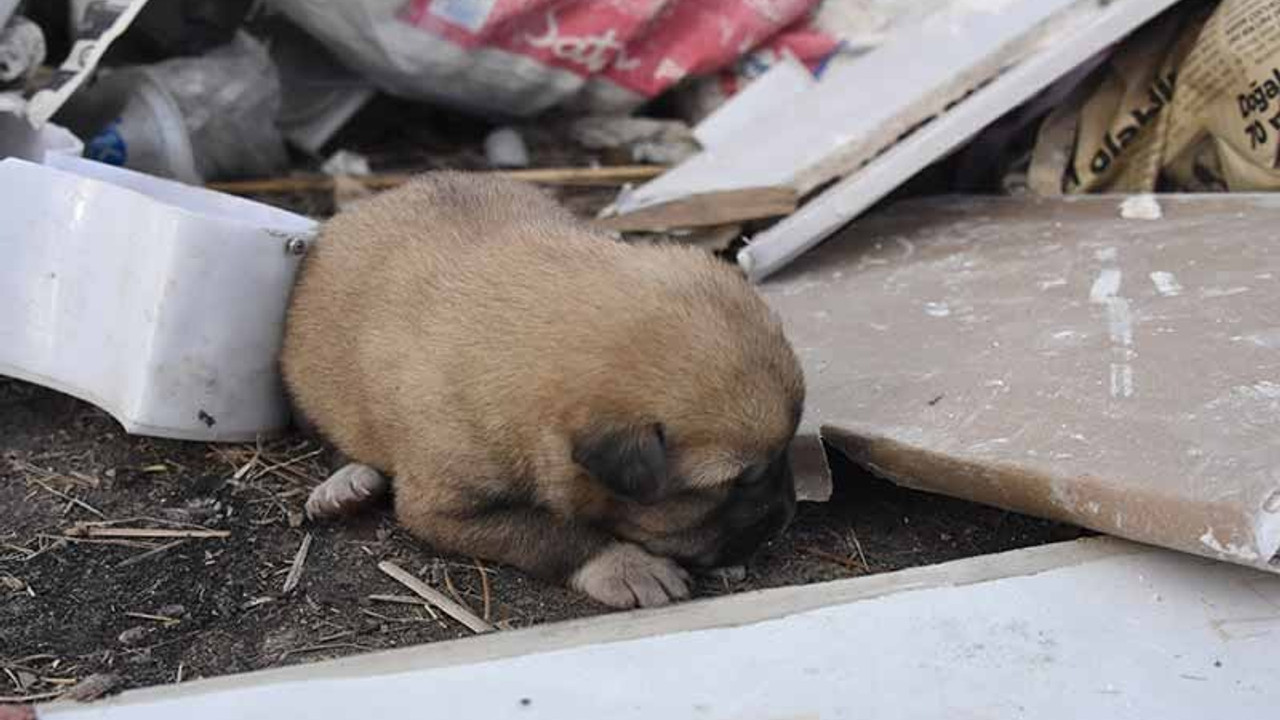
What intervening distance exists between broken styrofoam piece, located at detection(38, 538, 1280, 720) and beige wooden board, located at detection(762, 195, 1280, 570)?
0.48 ft

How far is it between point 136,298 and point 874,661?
214cm

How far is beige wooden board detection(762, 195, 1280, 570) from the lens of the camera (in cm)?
287

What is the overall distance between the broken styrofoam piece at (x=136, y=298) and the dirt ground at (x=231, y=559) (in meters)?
0.18

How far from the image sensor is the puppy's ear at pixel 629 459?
288cm

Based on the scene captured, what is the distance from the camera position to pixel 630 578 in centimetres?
315

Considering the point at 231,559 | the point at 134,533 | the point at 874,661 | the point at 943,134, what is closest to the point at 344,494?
the point at 231,559

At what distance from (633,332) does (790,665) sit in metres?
0.73

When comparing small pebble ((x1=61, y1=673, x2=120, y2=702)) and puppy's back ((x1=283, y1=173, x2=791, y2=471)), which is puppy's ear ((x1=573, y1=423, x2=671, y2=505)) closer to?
puppy's back ((x1=283, y1=173, x2=791, y2=471))

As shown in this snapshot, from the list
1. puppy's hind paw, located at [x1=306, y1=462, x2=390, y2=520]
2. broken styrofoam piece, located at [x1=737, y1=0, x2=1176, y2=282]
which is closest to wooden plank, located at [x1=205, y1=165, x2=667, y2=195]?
broken styrofoam piece, located at [x1=737, y1=0, x2=1176, y2=282]

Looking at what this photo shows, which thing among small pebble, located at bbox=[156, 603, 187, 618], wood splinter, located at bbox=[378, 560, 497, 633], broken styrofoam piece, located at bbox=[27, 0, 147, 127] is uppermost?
broken styrofoam piece, located at bbox=[27, 0, 147, 127]

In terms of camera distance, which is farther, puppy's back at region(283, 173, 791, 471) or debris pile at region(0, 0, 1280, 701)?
debris pile at region(0, 0, 1280, 701)

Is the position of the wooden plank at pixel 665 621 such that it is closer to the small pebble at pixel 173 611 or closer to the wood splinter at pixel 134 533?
the small pebble at pixel 173 611

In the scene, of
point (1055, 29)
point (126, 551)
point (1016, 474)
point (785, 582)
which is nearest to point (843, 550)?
point (785, 582)

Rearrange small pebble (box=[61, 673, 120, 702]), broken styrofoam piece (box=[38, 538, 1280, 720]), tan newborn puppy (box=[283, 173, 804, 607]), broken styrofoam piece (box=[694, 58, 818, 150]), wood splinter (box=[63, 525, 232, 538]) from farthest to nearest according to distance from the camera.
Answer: broken styrofoam piece (box=[694, 58, 818, 150]), wood splinter (box=[63, 525, 232, 538]), tan newborn puppy (box=[283, 173, 804, 607]), small pebble (box=[61, 673, 120, 702]), broken styrofoam piece (box=[38, 538, 1280, 720])
